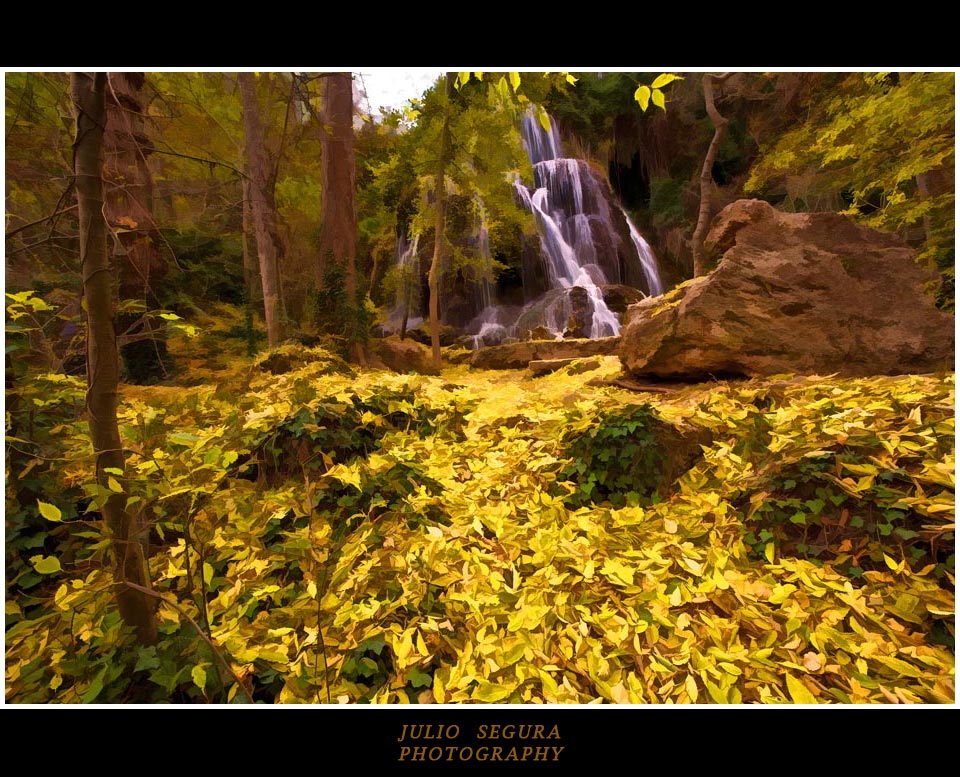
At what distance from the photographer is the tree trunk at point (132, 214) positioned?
1.51 meters

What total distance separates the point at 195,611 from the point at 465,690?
1195mm

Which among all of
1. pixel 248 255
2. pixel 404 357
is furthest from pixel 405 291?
pixel 248 255

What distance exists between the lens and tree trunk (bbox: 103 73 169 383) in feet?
4.96

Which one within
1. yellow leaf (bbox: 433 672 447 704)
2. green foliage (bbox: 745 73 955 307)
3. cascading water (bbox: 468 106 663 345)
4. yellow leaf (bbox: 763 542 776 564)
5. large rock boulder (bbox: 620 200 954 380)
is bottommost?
yellow leaf (bbox: 433 672 447 704)

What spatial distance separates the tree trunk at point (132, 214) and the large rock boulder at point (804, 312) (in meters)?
4.26

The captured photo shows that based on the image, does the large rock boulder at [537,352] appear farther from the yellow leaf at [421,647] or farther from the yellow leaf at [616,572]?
the yellow leaf at [421,647]

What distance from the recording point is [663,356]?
4.08 metres

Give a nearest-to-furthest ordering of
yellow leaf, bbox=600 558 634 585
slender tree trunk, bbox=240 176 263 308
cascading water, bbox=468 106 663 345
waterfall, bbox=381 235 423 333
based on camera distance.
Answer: yellow leaf, bbox=600 558 634 585, slender tree trunk, bbox=240 176 263 308, waterfall, bbox=381 235 423 333, cascading water, bbox=468 106 663 345

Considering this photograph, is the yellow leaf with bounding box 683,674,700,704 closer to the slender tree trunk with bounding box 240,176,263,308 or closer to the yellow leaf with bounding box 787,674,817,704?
the yellow leaf with bounding box 787,674,817,704

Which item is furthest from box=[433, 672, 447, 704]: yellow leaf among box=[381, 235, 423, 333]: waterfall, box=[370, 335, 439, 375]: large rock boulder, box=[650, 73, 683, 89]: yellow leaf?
box=[381, 235, 423, 333]: waterfall

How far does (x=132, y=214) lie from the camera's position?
3773mm

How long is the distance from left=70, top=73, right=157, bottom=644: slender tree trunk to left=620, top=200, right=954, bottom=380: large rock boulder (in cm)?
429
